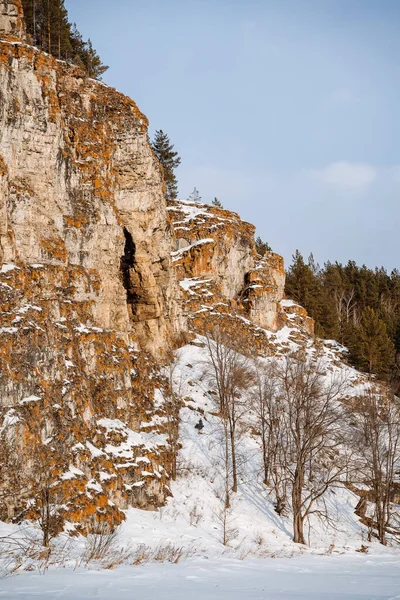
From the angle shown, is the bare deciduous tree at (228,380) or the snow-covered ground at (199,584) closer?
the snow-covered ground at (199,584)

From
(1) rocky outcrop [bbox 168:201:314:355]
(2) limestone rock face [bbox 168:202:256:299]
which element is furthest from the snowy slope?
(2) limestone rock face [bbox 168:202:256:299]

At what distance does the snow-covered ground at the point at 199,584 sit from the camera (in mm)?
6902

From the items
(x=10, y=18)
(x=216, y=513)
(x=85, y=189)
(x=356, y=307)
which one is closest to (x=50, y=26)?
(x=10, y=18)

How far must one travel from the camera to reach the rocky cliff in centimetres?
1686

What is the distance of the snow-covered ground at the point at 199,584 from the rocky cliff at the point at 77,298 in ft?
15.8

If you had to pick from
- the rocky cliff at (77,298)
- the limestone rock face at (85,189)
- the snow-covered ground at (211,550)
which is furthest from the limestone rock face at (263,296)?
the limestone rock face at (85,189)

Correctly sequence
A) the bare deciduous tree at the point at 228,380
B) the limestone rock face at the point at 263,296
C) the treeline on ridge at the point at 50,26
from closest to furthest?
the bare deciduous tree at the point at 228,380, the treeline on ridge at the point at 50,26, the limestone rock face at the point at 263,296

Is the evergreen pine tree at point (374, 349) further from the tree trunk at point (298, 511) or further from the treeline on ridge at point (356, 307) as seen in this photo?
the tree trunk at point (298, 511)

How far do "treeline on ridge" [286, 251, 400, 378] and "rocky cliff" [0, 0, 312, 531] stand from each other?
20.7 m

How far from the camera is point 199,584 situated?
8.39 meters

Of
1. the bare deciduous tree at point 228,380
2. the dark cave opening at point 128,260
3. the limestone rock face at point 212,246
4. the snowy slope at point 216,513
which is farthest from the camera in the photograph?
the limestone rock face at point 212,246

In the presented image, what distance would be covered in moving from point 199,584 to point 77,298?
1678 cm

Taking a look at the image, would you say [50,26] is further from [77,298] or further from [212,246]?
[77,298]

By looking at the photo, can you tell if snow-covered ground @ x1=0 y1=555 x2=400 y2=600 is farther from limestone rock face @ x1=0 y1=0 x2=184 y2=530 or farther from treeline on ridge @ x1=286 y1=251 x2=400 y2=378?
treeline on ridge @ x1=286 y1=251 x2=400 y2=378
